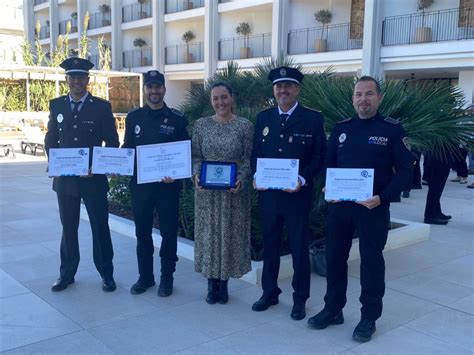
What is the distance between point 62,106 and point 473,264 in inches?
185

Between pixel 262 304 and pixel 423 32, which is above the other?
pixel 423 32

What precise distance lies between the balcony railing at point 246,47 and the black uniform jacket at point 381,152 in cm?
2078

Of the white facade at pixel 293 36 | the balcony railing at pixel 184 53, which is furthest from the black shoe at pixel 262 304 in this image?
the balcony railing at pixel 184 53

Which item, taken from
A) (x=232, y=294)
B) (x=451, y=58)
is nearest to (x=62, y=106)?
(x=232, y=294)

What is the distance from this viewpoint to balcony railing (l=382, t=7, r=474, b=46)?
1670 centimetres

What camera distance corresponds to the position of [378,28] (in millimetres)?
18453

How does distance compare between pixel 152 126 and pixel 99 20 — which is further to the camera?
pixel 99 20

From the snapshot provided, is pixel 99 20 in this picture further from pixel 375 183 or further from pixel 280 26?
pixel 375 183

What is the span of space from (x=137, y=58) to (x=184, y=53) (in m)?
4.36

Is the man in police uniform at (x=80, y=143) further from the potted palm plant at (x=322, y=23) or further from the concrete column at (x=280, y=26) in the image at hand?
the concrete column at (x=280, y=26)

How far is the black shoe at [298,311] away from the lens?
13.6 feet

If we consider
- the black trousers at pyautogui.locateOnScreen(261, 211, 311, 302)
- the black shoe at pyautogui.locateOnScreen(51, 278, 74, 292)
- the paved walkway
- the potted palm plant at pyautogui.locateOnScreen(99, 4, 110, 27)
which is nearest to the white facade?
the potted palm plant at pyautogui.locateOnScreen(99, 4, 110, 27)

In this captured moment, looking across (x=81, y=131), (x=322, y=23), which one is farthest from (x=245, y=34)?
(x=81, y=131)

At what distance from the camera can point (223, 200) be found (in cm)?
431
